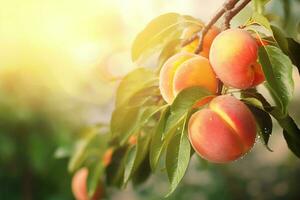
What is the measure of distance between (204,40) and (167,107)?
0.30 ft

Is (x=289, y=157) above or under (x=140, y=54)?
under

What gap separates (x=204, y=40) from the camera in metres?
0.60

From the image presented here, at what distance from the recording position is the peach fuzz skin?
0.51 m

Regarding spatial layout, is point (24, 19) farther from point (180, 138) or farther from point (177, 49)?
point (180, 138)

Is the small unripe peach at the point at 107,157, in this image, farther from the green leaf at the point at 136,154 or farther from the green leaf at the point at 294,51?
the green leaf at the point at 294,51

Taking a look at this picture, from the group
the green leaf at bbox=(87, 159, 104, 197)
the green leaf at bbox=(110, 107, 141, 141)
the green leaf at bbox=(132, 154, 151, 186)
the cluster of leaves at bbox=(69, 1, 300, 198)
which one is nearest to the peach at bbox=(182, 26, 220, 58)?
the cluster of leaves at bbox=(69, 1, 300, 198)

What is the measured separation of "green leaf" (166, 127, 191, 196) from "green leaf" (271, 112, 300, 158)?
0.32 ft

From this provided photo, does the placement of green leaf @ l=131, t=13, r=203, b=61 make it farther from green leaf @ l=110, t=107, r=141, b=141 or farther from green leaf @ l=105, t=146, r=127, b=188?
green leaf @ l=105, t=146, r=127, b=188

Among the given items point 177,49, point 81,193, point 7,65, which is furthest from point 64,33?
point 177,49

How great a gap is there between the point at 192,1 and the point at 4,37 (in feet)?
2.13

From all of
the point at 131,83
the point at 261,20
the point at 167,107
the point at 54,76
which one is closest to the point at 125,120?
the point at 131,83

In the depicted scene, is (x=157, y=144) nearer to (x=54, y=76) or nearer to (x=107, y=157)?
(x=107, y=157)

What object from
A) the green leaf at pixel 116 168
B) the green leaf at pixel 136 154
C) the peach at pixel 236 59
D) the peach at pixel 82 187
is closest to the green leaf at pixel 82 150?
the peach at pixel 82 187

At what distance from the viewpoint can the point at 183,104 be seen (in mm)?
508
